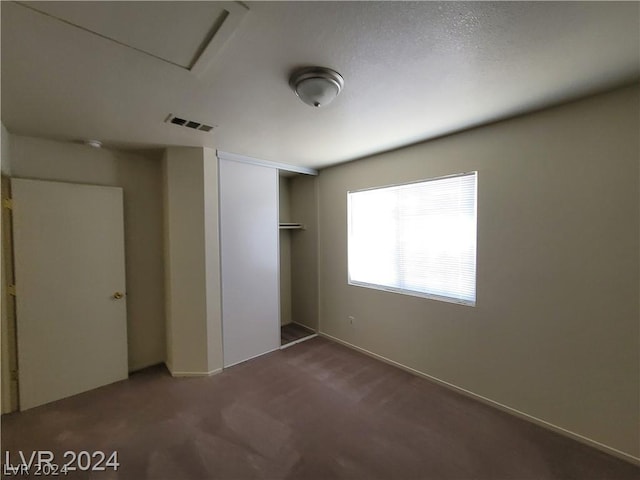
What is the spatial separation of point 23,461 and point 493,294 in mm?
3717

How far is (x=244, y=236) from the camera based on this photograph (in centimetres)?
316

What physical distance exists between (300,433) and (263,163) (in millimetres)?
2832

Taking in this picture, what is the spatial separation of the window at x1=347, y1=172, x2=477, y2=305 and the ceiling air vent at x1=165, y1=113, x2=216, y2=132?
6.24 ft

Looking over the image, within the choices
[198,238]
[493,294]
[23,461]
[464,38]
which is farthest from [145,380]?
[464,38]

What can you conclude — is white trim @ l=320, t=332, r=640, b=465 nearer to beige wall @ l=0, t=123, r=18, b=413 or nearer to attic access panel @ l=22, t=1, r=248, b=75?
attic access panel @ l=22, t=1, r=248, b=75

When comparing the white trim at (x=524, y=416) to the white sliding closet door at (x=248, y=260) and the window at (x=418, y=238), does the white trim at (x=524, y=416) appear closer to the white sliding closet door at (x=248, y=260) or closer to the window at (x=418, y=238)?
the window at (x=418, y=238)

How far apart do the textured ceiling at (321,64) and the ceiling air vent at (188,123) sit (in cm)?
7

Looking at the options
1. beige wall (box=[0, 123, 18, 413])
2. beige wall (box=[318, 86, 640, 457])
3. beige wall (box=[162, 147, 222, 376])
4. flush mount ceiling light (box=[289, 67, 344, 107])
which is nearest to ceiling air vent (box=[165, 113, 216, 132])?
beige wall (box=[162, 147, 222, 376])

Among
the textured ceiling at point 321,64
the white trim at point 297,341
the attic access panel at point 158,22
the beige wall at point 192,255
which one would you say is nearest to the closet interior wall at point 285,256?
the white trim at point 297,341

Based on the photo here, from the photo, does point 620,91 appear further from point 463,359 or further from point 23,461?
point 23,461

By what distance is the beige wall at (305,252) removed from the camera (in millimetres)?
4004

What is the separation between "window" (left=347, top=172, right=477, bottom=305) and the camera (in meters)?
2.46

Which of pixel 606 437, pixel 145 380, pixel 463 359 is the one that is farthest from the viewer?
pixel 145 380

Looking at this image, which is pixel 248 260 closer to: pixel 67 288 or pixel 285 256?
pixel 285 256
